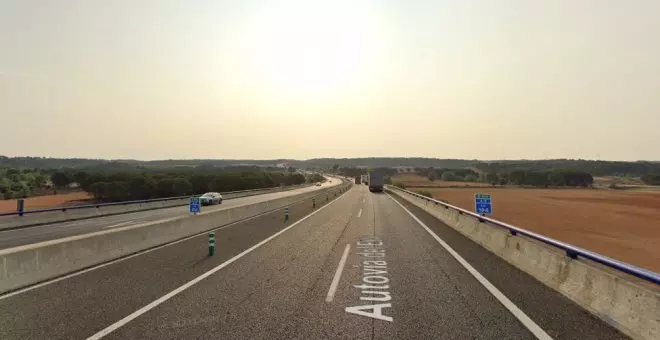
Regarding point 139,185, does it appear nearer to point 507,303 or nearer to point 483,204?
point 483,204

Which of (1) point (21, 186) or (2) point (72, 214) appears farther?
(1) point (21, 186)

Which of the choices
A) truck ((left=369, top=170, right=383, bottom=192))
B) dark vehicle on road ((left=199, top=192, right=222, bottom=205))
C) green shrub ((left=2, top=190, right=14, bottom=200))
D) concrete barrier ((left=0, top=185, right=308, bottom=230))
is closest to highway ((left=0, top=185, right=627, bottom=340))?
concrete barrier ((left=0, top=185, right=308, bottom=230))

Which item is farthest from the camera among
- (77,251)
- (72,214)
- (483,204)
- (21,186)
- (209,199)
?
(21,186)

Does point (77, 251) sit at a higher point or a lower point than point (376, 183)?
higher

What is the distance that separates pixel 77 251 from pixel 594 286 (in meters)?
10.8

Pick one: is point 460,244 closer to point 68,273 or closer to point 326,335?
point 326,335

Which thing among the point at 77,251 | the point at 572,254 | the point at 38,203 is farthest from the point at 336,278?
the point at 38,203

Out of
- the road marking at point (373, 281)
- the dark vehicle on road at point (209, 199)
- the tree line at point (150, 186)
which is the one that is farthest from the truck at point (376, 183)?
the road marking at point (373, 281)

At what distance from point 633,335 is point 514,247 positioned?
5.47m

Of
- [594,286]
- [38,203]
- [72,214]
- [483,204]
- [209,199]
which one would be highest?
[483,204]

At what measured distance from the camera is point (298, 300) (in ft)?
23.1

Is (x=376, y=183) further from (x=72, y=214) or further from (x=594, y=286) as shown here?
(x=594, y=286)

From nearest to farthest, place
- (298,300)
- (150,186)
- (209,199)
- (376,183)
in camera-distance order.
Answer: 1. (298,300)
2. (209,199)
3. (376,183)
4. (150,186)

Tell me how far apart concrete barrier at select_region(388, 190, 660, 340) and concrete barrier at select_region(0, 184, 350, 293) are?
10.2 meters
